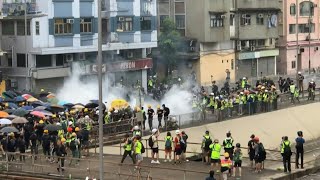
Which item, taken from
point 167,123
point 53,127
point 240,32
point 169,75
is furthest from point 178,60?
point 53,127

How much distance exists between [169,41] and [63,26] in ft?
42.4

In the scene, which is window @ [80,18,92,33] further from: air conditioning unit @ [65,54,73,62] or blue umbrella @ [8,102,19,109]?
blue umbrella @ [8,102,19,109]

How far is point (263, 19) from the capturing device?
2800 inches

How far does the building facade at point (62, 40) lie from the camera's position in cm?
4938

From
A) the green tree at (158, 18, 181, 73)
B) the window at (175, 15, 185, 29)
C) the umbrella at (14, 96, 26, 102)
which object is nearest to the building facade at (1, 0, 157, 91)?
the green tree at (158, 18, 181, 73)

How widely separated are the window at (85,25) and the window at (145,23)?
5560mm

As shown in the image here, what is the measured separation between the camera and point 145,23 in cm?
5709

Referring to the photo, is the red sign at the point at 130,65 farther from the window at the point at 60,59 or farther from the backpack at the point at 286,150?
the backpack at the point at 286,150

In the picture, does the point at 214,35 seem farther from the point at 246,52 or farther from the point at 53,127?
the point at 53,127

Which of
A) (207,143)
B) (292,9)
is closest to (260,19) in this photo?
(292,9)

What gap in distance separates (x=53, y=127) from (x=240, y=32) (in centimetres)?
4141

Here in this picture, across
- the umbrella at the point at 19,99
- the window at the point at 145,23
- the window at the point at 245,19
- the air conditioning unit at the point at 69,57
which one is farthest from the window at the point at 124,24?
the umbrella at the point at 19,99

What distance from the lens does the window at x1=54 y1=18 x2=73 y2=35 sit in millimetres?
50125

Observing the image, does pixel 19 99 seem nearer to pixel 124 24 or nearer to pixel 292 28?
pixel 124 24
